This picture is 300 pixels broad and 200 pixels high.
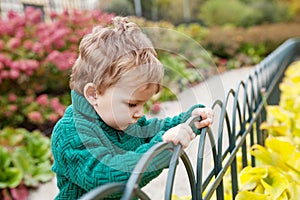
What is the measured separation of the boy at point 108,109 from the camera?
0.94m

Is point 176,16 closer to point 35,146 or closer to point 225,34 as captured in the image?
point 225,34

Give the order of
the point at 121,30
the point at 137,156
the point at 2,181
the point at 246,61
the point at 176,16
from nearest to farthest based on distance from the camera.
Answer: the point at 137,156 < the point at 121,30 < the point at 2,181 < the point at 246,61 < the point at 176,16

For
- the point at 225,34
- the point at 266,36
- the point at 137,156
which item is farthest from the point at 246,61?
the point at 137,156

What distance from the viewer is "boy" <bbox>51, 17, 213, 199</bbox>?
94 centimetres

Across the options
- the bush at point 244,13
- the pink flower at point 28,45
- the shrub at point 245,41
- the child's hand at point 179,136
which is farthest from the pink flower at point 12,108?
the bush at point 244,13

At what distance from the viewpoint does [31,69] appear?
4.38 meters

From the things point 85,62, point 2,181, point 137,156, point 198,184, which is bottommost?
point 2,181

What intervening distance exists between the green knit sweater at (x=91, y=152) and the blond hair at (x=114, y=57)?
0.27ft

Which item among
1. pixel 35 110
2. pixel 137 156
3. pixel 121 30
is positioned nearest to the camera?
pixel 137 156

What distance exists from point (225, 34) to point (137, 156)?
1427cm

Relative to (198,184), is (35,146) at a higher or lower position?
lower

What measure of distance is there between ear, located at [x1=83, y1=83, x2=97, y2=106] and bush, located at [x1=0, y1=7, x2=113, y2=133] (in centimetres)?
315

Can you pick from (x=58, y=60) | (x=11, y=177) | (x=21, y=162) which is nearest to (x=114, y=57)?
(x=11, y=177)

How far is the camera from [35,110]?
4.51m
